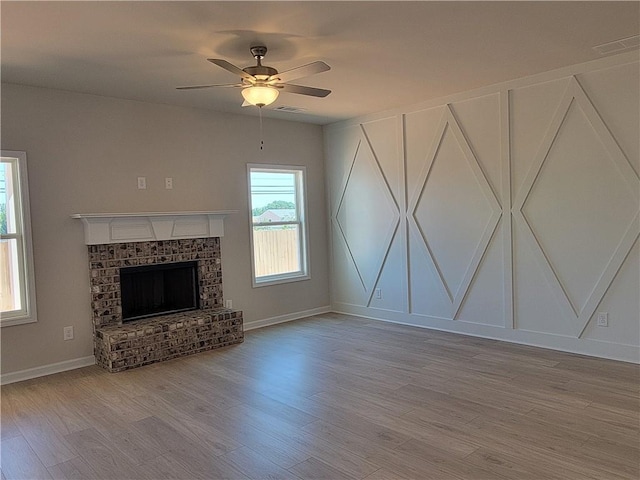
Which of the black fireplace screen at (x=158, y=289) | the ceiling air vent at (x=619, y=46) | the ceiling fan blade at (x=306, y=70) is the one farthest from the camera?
the black fireplace screen at (x=158, y=289)

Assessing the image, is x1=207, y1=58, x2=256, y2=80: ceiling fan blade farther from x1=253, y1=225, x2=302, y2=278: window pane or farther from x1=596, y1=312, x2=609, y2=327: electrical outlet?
x1=596, y1=312, x2=609, y2=327: electrical outlet

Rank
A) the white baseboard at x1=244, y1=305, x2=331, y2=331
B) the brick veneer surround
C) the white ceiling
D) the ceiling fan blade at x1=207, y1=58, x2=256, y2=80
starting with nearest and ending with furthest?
the white ceiling → the ceiling fan blade at x1=207, y1=58, x2=256, y2=80 → the brick veneer surround → the white baseboard at x1=244, y1=305, x2=331, y2=331

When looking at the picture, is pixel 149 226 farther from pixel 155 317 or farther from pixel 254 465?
pixel 254 465

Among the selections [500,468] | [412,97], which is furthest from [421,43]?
[500,468]

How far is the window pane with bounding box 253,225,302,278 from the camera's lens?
613cm

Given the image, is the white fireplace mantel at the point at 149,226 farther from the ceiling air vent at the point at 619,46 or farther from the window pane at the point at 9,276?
the ceiling air vent at the point at 619,46

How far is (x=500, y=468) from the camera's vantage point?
2.50 metres

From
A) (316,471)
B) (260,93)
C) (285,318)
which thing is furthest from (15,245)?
(316,471)

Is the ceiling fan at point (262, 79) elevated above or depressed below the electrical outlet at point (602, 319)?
above

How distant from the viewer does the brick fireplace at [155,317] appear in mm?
4500

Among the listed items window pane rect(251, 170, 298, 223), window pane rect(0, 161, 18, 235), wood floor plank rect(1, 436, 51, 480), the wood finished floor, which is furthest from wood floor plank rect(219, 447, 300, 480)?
window pane rect(251, 170, 298, 223)

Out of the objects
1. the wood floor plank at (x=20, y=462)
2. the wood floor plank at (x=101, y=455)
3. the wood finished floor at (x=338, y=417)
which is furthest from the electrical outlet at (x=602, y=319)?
the wood floor plank at (x=20, y=462)

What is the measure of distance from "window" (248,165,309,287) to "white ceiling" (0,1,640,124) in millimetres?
1682

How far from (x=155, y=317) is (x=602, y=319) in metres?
4.37
